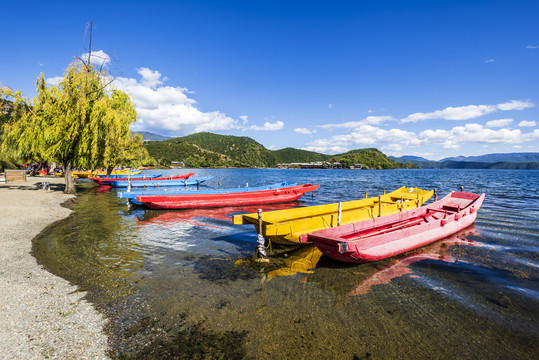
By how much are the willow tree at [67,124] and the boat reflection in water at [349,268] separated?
1995 centimetres

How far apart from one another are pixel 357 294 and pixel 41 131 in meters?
24.9

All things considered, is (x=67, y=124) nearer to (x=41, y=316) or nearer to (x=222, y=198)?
(x=222, y=198)

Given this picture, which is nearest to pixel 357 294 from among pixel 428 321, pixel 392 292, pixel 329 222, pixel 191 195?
pixel 392 292

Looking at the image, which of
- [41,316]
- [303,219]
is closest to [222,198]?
[303,219]

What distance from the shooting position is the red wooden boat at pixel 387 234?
8086 mm

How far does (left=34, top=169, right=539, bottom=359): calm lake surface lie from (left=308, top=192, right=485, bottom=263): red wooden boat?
20.8 inches

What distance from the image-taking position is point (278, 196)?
953 inches

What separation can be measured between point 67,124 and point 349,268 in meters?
23.8

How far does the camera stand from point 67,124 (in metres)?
20.3

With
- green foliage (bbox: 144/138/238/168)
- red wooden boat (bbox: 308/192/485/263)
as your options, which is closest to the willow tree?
red wooden boat (bbox: 308/192/485/263)

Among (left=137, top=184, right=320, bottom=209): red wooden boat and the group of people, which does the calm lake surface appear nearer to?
(left=137, top=184, right=320, bottom=209): red wooden boat

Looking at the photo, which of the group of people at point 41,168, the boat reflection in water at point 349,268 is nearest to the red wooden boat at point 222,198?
the boat reflection in water at point 349,268

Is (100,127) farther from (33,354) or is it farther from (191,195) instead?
(33,354)

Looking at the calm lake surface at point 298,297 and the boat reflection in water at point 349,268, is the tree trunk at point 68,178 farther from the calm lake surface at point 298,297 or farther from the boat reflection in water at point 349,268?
the boat reflection in water at point 349,268
